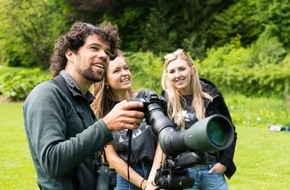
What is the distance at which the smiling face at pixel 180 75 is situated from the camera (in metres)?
3.94

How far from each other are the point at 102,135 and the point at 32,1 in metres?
25.3

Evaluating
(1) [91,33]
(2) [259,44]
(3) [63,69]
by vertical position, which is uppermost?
(1) [91,33]

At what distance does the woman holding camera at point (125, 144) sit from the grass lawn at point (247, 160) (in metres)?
3.87

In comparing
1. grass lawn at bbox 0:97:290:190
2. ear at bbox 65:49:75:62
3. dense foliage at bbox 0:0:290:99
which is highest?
ear at bbox 65:49:75:62

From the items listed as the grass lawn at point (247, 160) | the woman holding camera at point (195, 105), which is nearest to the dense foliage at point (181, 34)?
the grass lawn at point (247, 160)

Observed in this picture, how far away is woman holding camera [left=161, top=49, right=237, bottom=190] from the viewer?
12.2 feet

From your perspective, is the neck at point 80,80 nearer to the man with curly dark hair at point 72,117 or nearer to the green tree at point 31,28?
the man with curly dark hair at point 72,117

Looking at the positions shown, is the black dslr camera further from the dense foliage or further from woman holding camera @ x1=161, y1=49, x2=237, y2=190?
the dense foliage

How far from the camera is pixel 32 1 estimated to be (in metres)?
26.4

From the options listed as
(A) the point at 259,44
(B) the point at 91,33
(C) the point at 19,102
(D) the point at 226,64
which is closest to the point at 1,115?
(C) the point at 19,102

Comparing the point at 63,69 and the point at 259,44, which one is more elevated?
the point at 63,69

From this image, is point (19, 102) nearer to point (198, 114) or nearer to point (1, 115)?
point (1, 115)

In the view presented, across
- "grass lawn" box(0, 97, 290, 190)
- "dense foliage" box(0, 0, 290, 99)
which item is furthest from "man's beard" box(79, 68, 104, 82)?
"dense foliage" box(0, 0, 290, 99)

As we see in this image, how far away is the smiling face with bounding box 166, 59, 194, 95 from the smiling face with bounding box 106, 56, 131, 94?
18.2 inches
